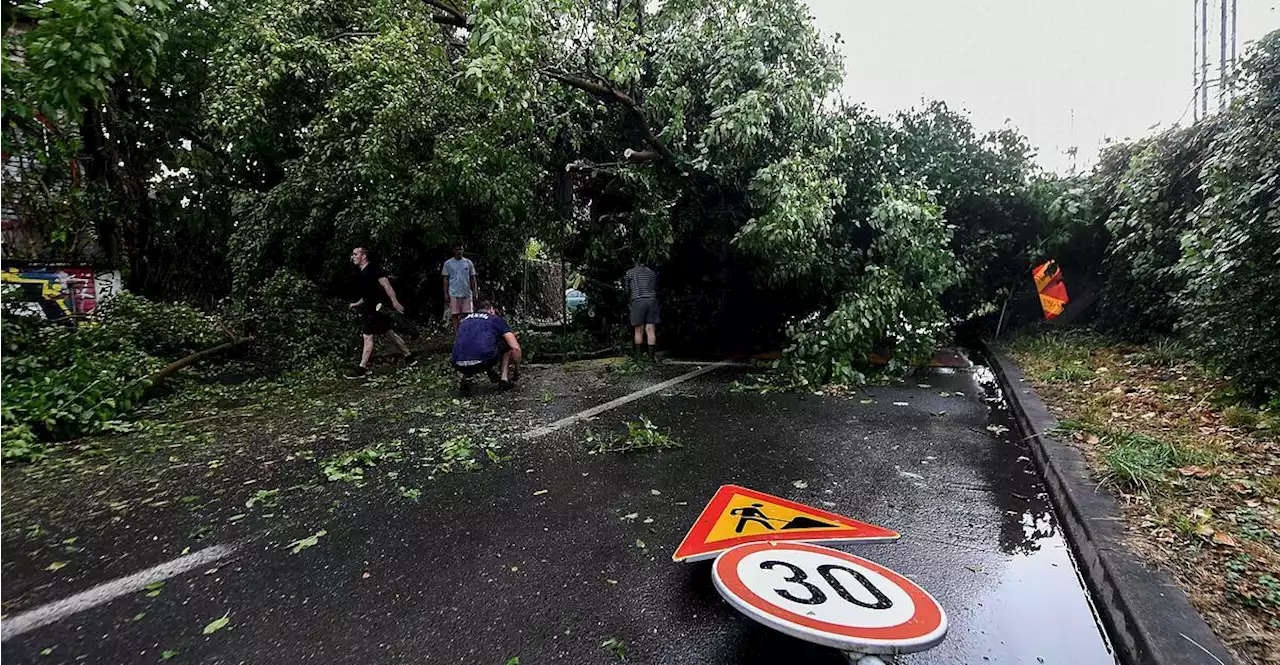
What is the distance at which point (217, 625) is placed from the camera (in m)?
2.63

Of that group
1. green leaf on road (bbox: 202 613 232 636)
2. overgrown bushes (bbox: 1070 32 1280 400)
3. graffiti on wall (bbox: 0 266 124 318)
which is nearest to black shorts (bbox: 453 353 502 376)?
green leaf on road (bbox: 202 613 232 636)

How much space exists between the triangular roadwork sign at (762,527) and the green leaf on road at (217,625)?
195 centimetres

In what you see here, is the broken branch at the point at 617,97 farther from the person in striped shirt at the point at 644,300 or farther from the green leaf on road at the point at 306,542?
the green leaf on road at the point at 306,542

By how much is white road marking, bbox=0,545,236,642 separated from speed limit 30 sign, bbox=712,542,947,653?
2621 millimetres

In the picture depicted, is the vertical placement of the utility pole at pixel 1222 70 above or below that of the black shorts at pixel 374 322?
above

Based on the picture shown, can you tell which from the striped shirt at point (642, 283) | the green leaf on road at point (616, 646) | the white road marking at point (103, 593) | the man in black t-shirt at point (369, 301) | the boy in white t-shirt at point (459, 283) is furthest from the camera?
the boy in white t-shirt at point (459, 283)

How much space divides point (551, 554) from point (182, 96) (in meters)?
14.0

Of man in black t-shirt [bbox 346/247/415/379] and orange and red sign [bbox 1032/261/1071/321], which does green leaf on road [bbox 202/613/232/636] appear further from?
orange and red sign [bbox 1032/261/1071/321]

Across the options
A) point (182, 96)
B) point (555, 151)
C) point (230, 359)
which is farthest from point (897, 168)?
point (182, 96)

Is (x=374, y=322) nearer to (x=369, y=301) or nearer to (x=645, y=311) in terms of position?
(x=369, y=301)

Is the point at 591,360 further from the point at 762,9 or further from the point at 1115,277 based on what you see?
the point at 1115,277

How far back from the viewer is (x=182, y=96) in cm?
1264

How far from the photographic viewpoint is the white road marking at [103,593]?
8.77 ft

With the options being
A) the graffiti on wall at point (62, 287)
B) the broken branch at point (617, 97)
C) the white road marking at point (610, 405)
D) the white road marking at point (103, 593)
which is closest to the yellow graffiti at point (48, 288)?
the graffiti on wall at point (62, 287)
